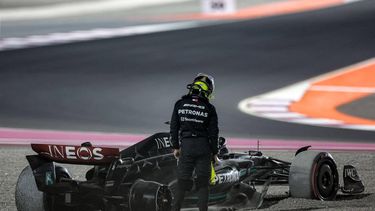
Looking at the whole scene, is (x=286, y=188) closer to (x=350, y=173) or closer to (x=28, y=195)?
(x=350, y=173)

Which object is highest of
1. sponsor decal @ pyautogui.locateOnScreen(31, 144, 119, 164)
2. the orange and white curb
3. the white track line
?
the white track line

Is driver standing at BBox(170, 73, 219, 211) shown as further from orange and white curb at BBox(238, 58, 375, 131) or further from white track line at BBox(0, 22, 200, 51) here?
white track line at BBox(0, 22, 200, 51)

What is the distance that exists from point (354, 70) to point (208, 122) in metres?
14.5

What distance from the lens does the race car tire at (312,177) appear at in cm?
1102

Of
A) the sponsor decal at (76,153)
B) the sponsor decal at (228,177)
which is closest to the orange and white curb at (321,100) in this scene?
the sponsor decal at (228,177)

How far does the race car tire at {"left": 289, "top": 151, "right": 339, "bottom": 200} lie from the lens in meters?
11.0

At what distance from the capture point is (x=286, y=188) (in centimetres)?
1275

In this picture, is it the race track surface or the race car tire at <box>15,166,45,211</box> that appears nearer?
the race car tire at <box>15,166,45,211</box>

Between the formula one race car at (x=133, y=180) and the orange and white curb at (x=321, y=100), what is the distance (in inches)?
297

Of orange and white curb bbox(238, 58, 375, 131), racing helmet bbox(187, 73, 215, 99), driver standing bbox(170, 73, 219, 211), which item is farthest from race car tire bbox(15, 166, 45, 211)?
→ orange and white curb bbox(238, 58, 375, 131)

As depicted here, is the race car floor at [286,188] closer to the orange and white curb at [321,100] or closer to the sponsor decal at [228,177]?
the sponsor decal at [228,177]

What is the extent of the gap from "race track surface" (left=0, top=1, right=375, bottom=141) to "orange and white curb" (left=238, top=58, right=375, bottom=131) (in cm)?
40

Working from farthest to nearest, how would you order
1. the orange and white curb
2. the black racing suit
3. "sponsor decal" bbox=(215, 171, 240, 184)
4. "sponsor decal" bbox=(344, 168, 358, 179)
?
the orange and white curb → "sponsor decal" bbox=(344, 168, 358, 179) → "sponsor decal" bbox=(215, 171, 240, 184) → the black racing suit

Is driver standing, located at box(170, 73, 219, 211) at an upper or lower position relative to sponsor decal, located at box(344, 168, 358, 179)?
upper
